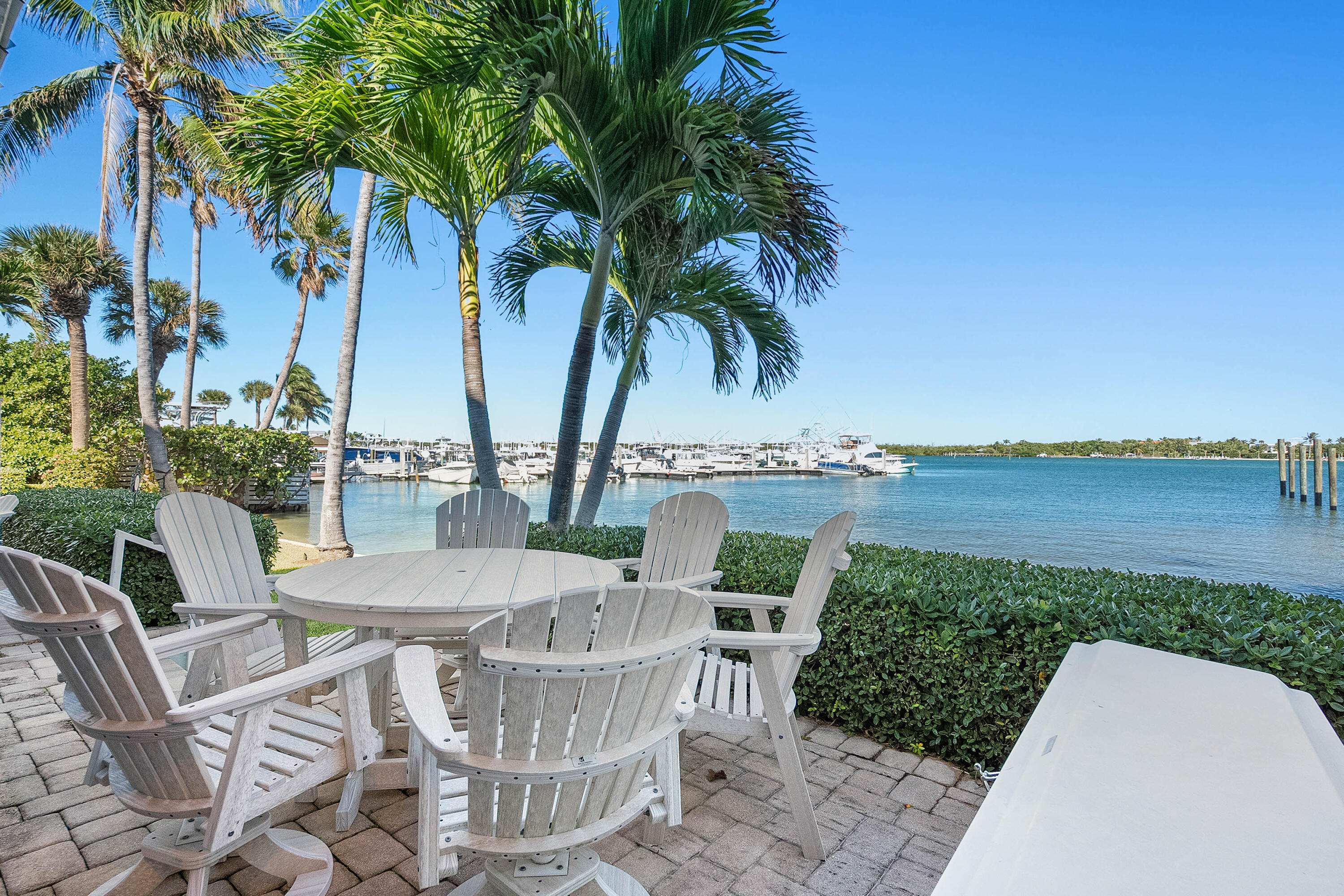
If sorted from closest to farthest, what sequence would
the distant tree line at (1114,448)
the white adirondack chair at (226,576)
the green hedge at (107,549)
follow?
the white adirondack chair at (226,576) → the green hedge at (107,549) → the distant tree line at (1114,448)

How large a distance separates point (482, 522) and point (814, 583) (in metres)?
2.49

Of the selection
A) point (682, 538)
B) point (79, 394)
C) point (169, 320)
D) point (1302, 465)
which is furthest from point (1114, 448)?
point (79, 394)

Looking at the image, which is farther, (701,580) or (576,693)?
(701,580)

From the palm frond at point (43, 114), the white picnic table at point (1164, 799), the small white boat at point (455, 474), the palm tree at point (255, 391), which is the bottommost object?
the small white boat at point (455, 474)

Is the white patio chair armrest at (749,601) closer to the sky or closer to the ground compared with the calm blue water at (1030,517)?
closer to the sky

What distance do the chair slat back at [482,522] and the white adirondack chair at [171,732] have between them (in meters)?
2.22

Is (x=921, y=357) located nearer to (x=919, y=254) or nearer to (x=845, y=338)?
(x=845, y=338)

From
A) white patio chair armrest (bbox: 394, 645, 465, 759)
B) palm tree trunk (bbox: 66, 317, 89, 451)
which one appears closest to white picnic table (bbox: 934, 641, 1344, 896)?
white patio chair armrest (bbox: 394, 645, 465, 759)

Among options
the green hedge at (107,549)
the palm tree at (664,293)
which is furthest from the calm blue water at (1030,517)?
the green hedge at (107,549)

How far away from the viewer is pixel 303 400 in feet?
144

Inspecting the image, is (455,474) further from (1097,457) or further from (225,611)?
(1097,457)

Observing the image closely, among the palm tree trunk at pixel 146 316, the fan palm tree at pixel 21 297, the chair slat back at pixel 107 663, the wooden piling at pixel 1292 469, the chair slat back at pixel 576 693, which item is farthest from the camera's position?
the wooden piling at pixel 1292 469

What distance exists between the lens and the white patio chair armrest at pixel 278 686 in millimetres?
1441

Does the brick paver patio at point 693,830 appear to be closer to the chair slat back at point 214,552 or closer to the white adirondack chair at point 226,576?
the white adirondack chair at point 226,576
